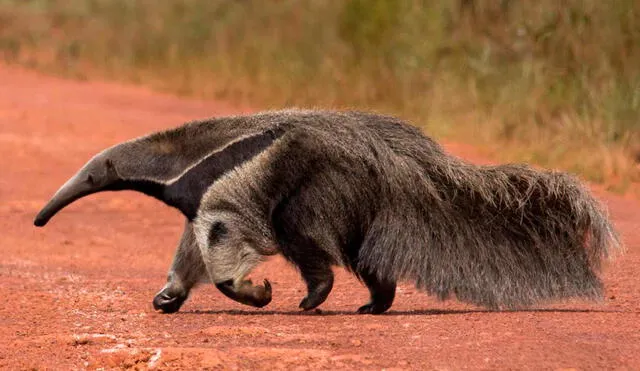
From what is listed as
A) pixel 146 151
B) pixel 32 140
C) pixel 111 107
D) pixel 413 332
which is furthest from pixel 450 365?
pixel 111 107

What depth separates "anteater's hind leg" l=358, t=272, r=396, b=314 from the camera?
21.1 feet

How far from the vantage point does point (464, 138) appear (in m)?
12.8

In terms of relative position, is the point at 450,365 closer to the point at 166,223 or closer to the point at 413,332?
the point at 413,332

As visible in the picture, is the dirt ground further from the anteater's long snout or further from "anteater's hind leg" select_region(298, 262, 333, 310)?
the anteater's long snout

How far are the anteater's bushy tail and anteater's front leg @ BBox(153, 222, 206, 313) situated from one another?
0.87 meters

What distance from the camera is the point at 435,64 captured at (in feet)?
48.4

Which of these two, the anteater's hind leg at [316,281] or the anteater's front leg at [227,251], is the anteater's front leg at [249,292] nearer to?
the anteater's front leg at [227,251]

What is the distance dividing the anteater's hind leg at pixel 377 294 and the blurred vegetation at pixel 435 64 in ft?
15.0

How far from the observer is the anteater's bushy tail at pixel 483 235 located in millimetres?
6191

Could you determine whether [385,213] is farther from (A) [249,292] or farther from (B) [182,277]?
(B) [182,277]

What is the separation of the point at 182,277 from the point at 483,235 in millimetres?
1485

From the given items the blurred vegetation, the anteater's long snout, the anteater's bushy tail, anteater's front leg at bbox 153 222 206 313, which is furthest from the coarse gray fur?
the blurred vegetation

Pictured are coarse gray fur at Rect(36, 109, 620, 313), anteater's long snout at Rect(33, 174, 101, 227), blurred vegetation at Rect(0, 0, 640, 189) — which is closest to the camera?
coarse gray fur at Rect(36, 109, 620, 313)

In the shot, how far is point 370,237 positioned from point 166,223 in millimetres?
4493
